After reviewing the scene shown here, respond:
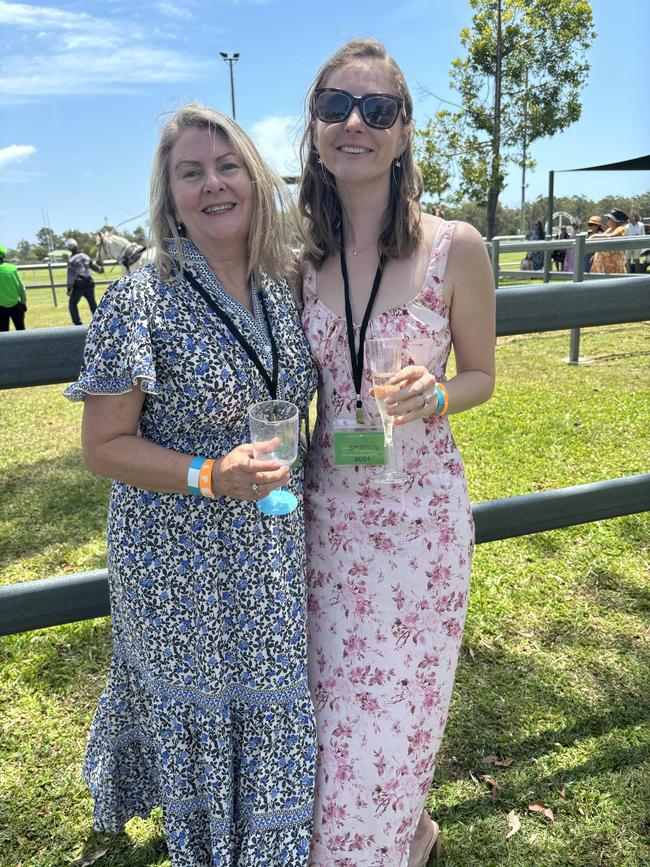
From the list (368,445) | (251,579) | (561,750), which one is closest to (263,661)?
(251,579)

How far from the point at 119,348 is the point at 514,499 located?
146 cm

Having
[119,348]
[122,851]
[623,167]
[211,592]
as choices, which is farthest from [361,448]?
[623,167]

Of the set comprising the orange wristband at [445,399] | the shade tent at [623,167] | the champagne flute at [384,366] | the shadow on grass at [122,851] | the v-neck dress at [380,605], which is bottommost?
the shadow on grass at [122,851]

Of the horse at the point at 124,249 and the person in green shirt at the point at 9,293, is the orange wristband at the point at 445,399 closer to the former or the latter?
the horse at the point at 124,249

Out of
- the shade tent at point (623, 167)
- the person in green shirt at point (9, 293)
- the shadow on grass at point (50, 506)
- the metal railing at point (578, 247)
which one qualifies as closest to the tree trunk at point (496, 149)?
the shade tent at point (623, 167)

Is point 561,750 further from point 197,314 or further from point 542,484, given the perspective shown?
point 542,484

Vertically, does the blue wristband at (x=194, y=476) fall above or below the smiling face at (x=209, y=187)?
below

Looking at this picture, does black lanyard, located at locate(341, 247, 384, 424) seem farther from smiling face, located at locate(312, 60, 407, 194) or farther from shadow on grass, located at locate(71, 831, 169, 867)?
shadow on grass, located at locate(71, 831, 169, 867)

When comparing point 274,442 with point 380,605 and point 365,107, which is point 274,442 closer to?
point 380,605

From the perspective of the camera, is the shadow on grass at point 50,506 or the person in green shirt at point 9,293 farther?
the person in green shirt at point 9,293

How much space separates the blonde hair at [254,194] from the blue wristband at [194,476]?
1.50 ft

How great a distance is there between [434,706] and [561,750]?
0.90 meters

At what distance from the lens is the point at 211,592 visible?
5.66ft

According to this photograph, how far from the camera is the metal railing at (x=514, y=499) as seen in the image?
1.70 m
